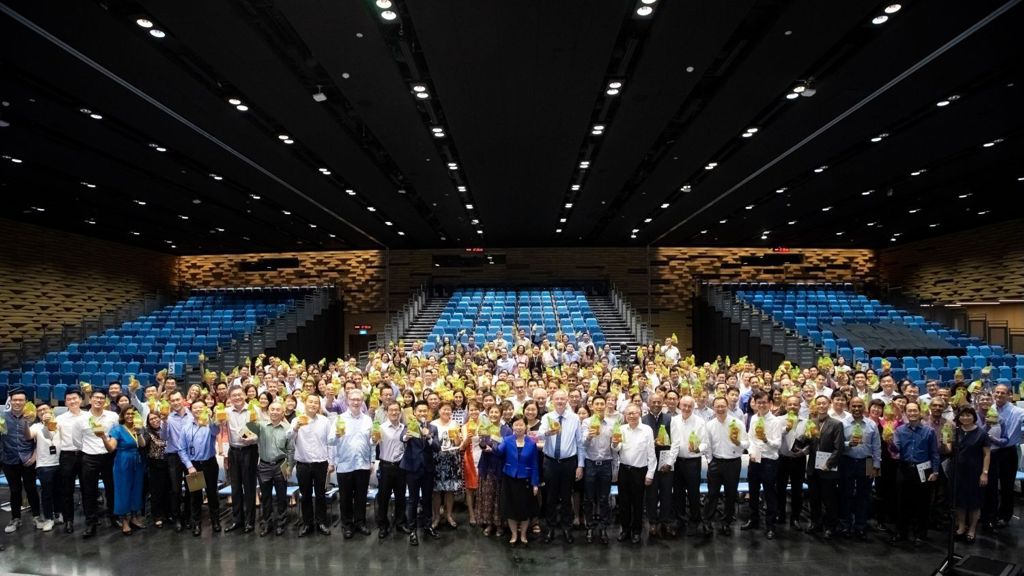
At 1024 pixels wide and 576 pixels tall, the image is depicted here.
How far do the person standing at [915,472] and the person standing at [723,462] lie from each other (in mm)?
1618

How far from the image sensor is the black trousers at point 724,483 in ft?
22.6

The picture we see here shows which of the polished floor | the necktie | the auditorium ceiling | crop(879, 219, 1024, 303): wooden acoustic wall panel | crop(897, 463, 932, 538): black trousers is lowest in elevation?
the polished floor

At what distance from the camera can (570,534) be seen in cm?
681

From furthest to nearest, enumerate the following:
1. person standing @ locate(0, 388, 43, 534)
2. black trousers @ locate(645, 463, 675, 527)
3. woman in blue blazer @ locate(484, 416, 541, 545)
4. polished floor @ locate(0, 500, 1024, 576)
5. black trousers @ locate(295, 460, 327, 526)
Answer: person standing @ locate(0, 388, 43, 534), black trousers @ locate(295, 460, 327, 526), black trousers @ locate(645, 463, 675, 527), woman in blue blazer @ locate(484, 416, 541, 545), polished floor @ locate(0, 500, 1024, 576)

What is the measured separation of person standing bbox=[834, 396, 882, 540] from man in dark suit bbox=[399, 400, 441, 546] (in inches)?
172

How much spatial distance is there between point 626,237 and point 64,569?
2105 cm

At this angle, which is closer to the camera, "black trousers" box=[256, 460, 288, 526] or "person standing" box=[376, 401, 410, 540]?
"person standing" box=[376, 401, 410, 540]

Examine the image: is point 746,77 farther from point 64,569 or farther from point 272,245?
point 272,245

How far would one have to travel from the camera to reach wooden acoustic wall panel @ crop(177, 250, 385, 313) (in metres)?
27.3

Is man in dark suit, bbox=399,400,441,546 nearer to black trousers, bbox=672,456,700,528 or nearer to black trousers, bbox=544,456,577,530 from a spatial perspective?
black trousers, bbox=544,456,577,530

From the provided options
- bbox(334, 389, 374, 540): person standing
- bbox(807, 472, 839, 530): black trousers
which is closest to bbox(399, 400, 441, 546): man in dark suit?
bbox(334, 389, 374, 540): person standing

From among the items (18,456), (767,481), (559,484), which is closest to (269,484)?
(18,456)

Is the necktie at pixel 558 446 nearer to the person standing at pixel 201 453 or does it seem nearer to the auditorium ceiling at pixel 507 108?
the person standing at pixel 201 453

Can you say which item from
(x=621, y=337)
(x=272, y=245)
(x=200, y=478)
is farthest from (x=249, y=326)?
(x=200, y=478)
